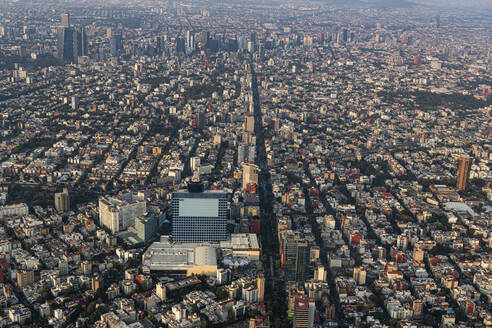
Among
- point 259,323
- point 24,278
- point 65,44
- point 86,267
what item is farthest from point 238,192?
point 65,44

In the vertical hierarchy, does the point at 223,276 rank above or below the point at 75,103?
below

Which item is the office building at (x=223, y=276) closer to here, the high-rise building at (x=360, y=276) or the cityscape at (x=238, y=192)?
the cityscape at (x=238, y=192)

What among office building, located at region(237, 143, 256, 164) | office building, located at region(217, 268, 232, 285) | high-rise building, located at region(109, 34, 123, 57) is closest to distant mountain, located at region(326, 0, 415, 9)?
high-rise building, located at region(109, 34, 123, 57)

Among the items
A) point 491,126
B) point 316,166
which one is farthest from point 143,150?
point 491,126

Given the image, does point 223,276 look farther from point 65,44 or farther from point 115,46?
point 115,46

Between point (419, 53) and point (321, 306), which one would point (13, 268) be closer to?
point (321, 306)

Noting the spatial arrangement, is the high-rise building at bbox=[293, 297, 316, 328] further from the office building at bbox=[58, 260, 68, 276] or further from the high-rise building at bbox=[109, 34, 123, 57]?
the high-rise building at bbox=[109, 34, 123, 57]
